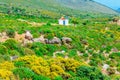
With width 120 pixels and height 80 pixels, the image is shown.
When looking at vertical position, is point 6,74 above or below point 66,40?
above

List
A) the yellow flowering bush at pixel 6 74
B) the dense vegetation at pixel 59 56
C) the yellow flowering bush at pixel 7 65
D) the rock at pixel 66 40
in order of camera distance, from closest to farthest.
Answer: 1. the yellow flowering bush at pixel 6 74
2. the yellow flowering bush at pixel 7 65
3. the dense vegetation at pixel 59 56
4. the rock at pixel 66 40

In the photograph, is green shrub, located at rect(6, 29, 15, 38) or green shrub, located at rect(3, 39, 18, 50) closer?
green shrub, located at rect(3, 39, 18, 50)

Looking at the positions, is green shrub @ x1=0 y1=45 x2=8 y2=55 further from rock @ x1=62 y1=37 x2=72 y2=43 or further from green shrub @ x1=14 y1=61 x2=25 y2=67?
rock @ x1=62 y1=37 x2=72 y2=43

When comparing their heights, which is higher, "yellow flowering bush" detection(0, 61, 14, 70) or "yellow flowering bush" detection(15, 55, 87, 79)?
"yellow flowering bush" detection(0, 61, 14, 70)

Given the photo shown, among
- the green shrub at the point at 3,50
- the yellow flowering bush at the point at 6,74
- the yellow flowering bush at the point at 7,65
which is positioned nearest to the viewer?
the yellow flowering bush at the point at 6,74

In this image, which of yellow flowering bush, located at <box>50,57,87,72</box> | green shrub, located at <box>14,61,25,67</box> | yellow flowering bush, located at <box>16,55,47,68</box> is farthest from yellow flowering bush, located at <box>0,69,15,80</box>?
yellow flowering bush, located at <box>50,57,87,72</box>

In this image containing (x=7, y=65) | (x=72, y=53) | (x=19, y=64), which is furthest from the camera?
(x=72, y=53)

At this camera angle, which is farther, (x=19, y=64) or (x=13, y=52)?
(x=13, y=52)

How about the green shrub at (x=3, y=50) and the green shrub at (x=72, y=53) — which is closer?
the green shrub at (x=3, y=50)

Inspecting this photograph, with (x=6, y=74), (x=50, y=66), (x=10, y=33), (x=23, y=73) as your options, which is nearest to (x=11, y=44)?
(x=10, y=33)

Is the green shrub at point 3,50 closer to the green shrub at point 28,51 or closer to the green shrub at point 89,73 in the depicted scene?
the green shrub at point 28,51

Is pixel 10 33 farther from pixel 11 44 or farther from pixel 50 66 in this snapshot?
pixel 50 66

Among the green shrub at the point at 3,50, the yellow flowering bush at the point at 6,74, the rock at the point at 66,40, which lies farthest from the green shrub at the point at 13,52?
the rock at the point at 66,40

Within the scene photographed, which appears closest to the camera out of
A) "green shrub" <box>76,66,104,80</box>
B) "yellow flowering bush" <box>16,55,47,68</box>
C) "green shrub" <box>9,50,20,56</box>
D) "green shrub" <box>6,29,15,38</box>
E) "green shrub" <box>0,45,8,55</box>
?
"yellow flowering bush" <box>16,55,47,68</box>
